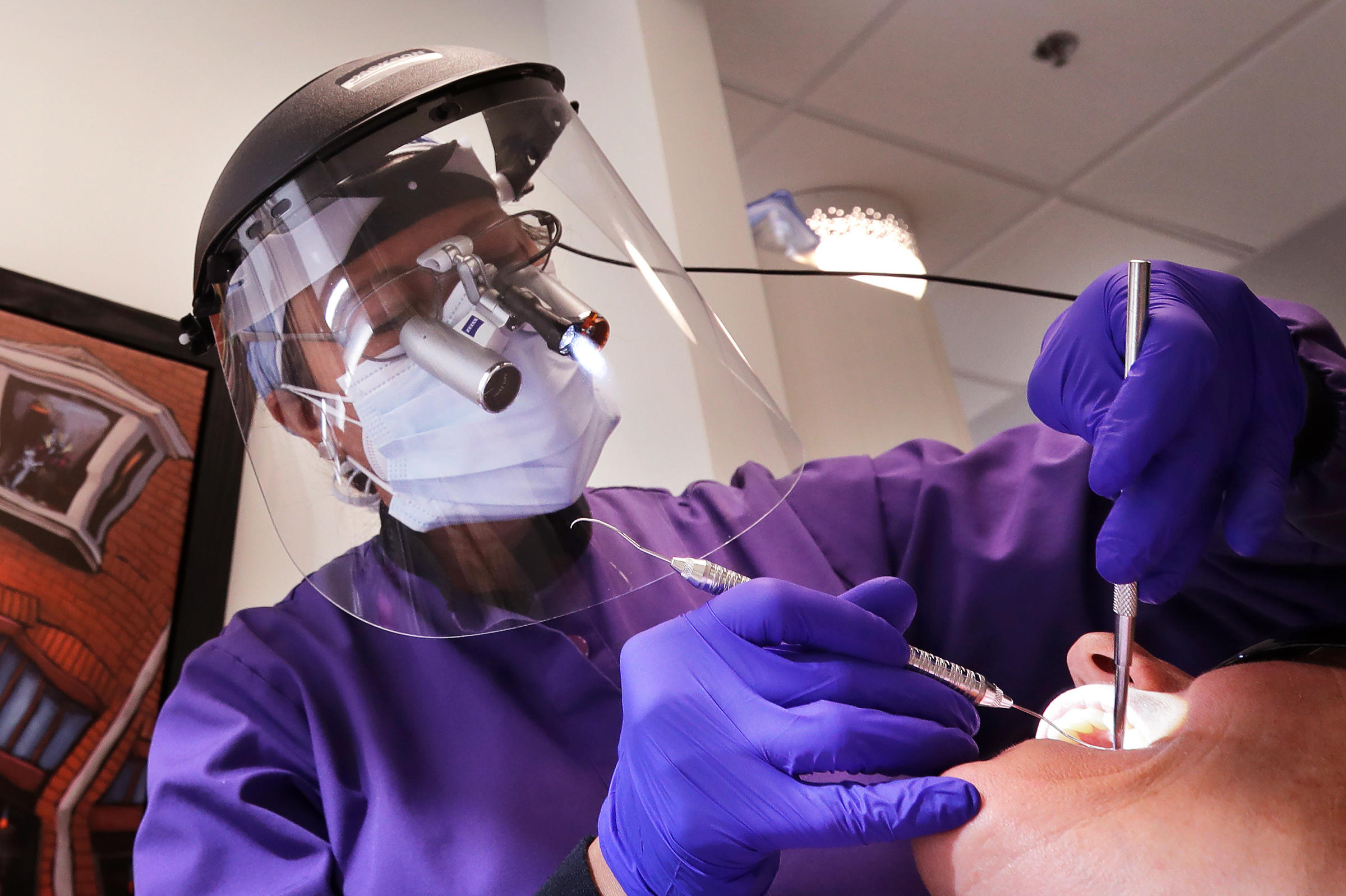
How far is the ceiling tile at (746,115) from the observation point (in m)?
2.38

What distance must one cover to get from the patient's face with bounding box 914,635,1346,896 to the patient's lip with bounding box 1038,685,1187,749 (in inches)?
0.7

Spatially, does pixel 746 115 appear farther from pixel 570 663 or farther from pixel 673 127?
pixel 570 663

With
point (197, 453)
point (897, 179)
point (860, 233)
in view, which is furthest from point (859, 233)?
point (197, 453)

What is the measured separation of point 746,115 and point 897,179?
603mm

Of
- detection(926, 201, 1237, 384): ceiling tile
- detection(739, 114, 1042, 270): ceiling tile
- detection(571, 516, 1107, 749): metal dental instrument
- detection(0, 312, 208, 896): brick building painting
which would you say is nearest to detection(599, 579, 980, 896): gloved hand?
detection(571, 516, 1107, 749): metal dental instrument

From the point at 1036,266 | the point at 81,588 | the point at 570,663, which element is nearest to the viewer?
the point at 570,663

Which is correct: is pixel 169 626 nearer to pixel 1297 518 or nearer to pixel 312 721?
pixel 312 721

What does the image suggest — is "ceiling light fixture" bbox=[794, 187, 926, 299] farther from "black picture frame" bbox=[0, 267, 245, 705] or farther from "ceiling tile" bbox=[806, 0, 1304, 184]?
"black picture frame" bbox=[0, 267, 245, 705]

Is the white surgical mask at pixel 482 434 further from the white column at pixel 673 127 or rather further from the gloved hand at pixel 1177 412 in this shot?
the white column at pixel 673 127

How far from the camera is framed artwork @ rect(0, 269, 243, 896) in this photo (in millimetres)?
998

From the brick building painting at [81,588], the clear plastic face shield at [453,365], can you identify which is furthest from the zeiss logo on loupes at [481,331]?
the brick building painting at [81,588]

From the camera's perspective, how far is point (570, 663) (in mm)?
906

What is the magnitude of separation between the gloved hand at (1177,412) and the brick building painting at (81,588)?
1060mm

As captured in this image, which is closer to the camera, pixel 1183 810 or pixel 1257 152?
pixel 1183 810
